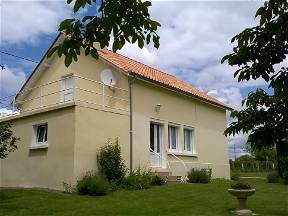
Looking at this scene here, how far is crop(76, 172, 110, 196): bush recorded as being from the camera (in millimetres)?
15742

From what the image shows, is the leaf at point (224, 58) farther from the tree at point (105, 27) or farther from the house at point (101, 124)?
the house at point (101, 124)

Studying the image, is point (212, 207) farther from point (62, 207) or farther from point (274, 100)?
point (274, 100)

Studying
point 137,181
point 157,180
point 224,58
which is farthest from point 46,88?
point 224,58

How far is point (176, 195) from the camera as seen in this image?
15.7 metres

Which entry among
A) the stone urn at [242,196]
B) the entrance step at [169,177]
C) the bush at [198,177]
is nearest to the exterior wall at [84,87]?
the entrance step at [169,177]

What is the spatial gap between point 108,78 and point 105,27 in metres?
17.2

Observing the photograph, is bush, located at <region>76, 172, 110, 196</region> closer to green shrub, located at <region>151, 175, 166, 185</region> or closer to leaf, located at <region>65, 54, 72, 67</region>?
green shrub, located at <region>151, 175, 166, 185</region>

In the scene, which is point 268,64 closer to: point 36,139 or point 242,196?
point 242,196

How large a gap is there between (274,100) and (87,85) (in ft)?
60.2

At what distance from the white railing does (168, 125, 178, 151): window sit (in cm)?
400

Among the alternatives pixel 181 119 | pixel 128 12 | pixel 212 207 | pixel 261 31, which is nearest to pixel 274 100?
pixel 261 31

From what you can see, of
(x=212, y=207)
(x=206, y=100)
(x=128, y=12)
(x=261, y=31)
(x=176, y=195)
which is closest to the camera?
(x=128, y=12)

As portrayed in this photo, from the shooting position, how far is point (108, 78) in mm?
20641

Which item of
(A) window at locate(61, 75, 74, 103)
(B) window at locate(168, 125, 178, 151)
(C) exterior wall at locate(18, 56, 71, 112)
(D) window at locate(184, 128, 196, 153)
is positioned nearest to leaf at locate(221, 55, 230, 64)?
(A) window at locate(61, 75, 74, 103)
